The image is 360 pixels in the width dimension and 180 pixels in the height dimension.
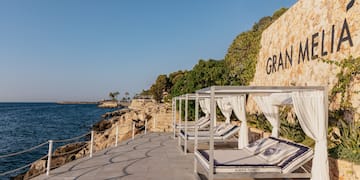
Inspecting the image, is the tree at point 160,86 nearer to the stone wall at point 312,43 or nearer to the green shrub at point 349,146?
the stone wall at point 312,43

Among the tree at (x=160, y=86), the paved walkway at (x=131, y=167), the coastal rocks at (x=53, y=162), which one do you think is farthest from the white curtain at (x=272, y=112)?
the tree at (x=160, y=86)

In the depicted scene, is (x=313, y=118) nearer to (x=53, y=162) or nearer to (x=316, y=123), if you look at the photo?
(x=316, y=123)

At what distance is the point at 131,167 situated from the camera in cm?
543

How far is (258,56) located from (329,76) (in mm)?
4952

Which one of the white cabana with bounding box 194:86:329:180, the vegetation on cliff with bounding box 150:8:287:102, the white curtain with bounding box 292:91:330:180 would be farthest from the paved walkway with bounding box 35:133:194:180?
the vegetation on cliff with bounding box 150:8:287:102

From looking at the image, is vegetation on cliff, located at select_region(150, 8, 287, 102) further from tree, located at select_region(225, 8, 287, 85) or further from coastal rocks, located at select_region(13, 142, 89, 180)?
coastal rocks, located at select_region(13, 142, 89, 180)

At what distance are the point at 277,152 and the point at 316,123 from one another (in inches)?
32.6

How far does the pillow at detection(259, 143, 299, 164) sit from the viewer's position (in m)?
4.01

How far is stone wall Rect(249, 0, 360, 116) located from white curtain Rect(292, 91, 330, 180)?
140 centimetres

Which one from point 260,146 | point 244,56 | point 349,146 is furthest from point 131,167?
point 244,56

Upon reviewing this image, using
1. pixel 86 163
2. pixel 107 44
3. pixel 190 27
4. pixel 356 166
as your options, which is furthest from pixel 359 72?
pixel 107 44

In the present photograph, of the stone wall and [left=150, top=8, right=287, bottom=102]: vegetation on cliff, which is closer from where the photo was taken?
the stone wall

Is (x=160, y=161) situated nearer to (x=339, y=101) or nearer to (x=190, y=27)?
(x=339, y=101)

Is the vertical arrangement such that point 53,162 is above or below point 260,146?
below
